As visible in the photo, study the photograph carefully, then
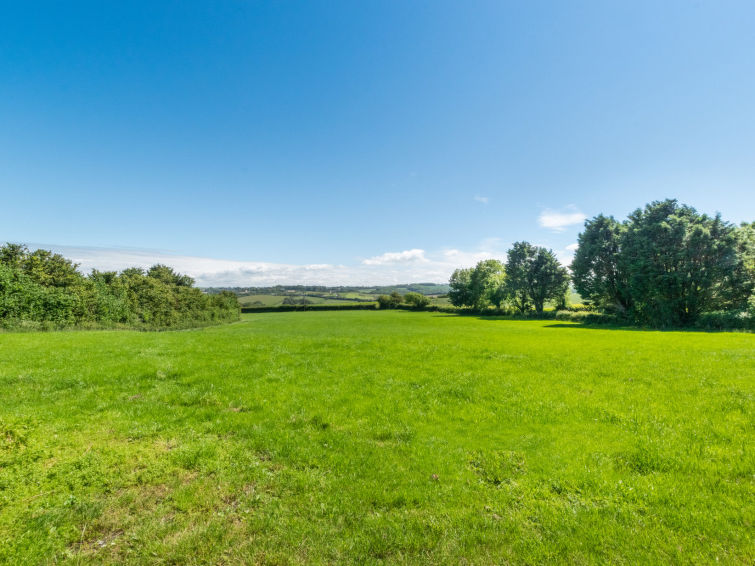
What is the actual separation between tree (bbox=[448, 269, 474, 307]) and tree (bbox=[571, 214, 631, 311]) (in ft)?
143

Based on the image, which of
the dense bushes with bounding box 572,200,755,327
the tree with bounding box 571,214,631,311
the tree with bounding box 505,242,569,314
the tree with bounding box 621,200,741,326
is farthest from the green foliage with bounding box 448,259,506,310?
the tree with bounding box 621,200,741,326

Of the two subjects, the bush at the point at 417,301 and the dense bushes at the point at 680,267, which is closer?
the dense bushes at the point at 680,267

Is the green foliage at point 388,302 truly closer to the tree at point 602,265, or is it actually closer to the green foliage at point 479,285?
the green foliage at point 479,285

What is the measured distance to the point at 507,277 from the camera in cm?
8612

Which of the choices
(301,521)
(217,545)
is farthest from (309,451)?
(217,545)

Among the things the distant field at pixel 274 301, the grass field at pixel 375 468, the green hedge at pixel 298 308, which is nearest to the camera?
the grass field at pixel 375 468

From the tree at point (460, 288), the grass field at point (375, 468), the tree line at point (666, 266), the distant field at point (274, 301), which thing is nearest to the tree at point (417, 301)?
the tree at point (460, 288)

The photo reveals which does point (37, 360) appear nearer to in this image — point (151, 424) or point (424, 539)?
point (151, 424)

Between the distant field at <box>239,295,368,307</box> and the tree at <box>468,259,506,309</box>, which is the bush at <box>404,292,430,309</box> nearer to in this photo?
the tree at <box>468,259,506,309</box>

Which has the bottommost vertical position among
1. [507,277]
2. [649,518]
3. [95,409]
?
[95,409]

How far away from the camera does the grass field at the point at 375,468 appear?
14.5 ft

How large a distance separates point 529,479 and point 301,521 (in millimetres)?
4744

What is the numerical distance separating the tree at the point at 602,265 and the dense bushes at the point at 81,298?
297 ft

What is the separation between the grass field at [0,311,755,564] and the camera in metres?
4.41
